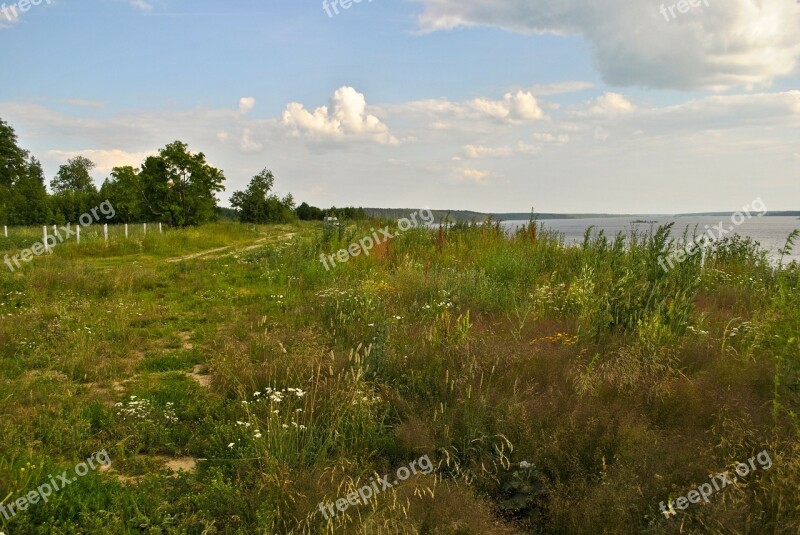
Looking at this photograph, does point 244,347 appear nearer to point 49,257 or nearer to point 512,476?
point 512,476

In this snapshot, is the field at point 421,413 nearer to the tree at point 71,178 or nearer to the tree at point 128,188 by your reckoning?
the tree at point 128,188

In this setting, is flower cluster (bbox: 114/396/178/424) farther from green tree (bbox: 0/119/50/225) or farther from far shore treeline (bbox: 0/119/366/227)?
green tree (bbox: 0/119/50/225)

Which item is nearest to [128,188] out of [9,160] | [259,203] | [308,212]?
[259,203]

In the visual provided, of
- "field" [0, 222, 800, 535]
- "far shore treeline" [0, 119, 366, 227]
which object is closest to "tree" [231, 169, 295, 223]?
"far shore treeline" [0, 119, 366, 227]

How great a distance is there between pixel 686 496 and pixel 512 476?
1.09 metres

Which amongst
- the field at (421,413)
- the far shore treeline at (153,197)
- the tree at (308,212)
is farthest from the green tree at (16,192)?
the field at (421,413)

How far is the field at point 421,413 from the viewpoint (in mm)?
3217

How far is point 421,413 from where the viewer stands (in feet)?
14.9

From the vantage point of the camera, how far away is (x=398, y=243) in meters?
15.0

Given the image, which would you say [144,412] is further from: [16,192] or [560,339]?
[16,192]

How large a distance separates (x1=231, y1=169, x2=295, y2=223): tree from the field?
41.5 meters

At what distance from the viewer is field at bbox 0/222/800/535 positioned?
3.22m

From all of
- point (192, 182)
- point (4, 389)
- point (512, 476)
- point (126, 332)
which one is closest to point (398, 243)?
point (126, 332)

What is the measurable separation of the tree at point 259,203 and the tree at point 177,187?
11443mm
